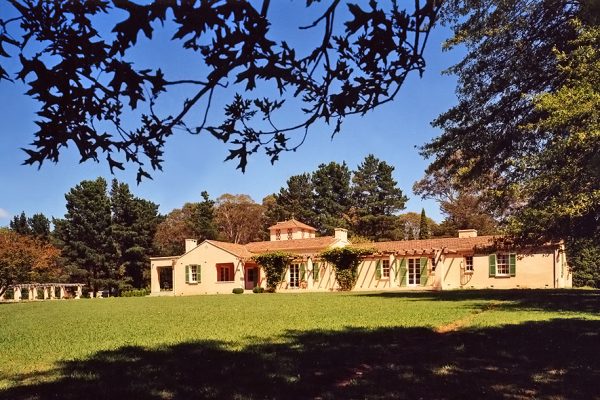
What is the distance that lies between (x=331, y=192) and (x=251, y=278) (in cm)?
2125

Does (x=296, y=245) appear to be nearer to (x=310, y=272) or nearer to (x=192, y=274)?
(x=310, y=272)

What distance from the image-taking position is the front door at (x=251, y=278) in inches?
1373

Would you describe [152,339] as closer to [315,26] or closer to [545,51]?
[315,26]

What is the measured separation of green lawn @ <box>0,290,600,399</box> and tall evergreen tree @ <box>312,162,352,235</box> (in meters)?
42.0

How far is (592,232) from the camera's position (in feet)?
48.7

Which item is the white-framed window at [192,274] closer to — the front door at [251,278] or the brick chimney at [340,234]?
the front door at [251,278]

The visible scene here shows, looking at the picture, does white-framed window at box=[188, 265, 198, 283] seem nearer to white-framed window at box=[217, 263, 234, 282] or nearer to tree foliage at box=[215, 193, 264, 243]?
white-framed window at box=[217, 263, 234, 282]

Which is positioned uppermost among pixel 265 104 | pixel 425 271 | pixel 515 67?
pixel 515 67

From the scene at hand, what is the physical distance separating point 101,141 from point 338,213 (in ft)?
168

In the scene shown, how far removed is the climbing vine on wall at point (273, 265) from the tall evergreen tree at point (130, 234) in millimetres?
15331

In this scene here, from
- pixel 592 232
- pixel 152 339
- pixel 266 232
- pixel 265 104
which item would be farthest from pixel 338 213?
pixel 265 104

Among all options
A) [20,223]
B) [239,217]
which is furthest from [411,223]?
[20,223]

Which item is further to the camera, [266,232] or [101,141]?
[266,232]

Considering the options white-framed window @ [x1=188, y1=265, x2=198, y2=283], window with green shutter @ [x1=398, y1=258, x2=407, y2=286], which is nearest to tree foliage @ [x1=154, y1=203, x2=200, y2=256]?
white-framed window @ [x1=188, y1=265, x2=198, y2=283]
